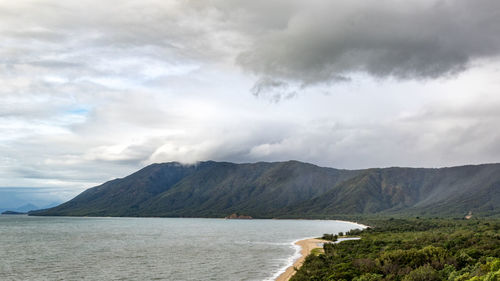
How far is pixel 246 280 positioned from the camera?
Result: 5134 centimetres

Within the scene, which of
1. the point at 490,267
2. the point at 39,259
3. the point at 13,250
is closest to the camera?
the point at 490,267

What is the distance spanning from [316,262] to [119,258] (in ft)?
136

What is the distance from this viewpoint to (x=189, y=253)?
82438 millimetres

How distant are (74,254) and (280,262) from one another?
44565mm

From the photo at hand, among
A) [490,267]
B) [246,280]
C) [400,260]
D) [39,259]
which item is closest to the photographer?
[490,267]

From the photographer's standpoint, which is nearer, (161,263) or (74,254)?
(161,263)

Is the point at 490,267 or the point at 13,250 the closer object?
the point at 490,267

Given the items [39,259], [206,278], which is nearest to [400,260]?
[206,278]

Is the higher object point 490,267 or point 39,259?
point 490,267

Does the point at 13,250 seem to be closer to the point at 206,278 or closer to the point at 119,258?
the point at 119,258

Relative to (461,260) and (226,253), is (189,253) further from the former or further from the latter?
(461,260)

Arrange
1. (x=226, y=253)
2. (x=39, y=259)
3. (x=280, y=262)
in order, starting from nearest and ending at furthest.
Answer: (x=280, y=262) → (x=39, y=259) → (x=226, y=253)

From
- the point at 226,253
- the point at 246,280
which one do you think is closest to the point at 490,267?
the point at 246,280

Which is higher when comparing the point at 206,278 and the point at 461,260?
the point at 461,260
